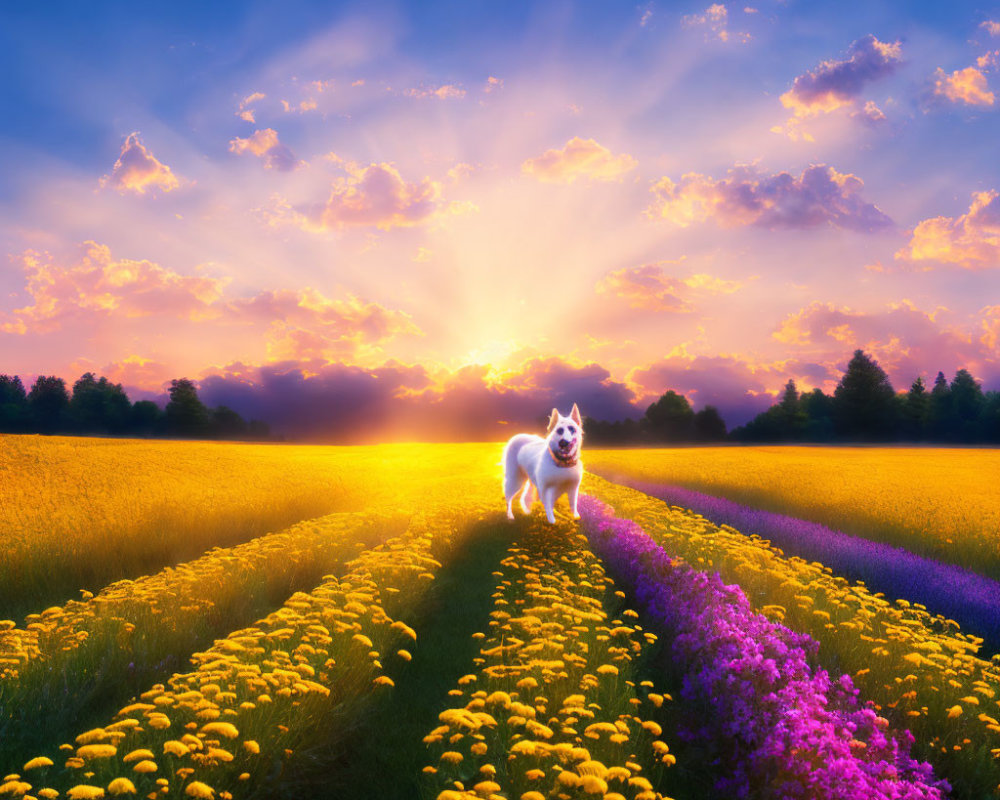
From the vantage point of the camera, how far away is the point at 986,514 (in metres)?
15.0

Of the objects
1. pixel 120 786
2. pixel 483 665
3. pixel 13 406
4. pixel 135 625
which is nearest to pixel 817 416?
pixel 483 665

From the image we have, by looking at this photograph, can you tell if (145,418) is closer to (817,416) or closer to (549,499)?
(549,499)

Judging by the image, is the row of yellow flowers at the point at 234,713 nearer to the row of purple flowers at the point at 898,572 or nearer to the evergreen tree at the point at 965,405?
the row of purple flowers at the point at 898,572

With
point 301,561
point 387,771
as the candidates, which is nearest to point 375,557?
point 301,561

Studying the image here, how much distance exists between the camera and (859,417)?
86.6 metres

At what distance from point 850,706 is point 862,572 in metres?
7.42

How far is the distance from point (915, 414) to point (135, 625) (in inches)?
4032

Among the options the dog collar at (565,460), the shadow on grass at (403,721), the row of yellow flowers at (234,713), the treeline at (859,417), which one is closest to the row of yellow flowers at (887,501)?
the dog collar at (565,460)

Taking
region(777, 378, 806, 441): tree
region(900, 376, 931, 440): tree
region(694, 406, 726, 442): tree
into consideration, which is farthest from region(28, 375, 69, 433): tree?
region(900, 376, 931, 440): tree

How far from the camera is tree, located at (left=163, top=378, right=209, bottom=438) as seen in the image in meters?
75.1

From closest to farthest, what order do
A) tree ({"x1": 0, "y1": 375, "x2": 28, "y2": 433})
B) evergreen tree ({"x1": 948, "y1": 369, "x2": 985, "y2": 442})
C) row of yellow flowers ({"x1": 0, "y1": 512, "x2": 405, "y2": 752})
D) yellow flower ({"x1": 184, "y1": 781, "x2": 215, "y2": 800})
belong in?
yellow flower ({"x1": 184, "y1": 781, "x2": 215, "y2": 800}), row of yellow flowers ({"x1": 0, "y1": 512, "x2": 405, "y2": 752}), tree ({"x1": 0, "y1": 375, "x2": 28, "y2": 433}), evergreen tree ({"x1": 948, "y1": 369, "x2": 985, "y2": 442})

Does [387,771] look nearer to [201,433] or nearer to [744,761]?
[744,761]

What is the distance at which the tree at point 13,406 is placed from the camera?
6738 cm

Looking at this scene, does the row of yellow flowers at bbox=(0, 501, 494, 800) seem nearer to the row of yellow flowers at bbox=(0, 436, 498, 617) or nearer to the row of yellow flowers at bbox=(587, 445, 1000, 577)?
the row of yellow flowers at bbox=(0, 436, 498, 617)
